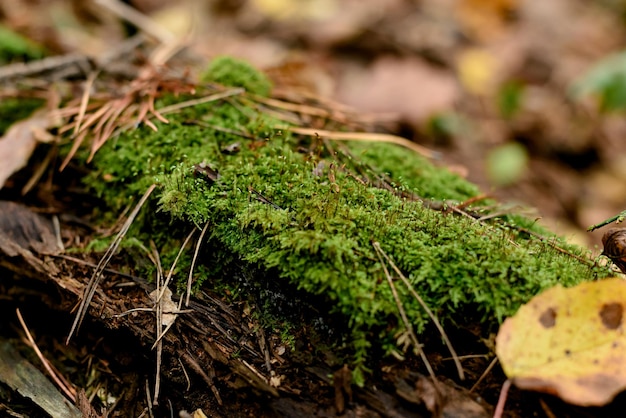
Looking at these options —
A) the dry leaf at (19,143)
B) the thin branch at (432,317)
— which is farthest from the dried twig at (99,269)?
the thin branch at (432,317)

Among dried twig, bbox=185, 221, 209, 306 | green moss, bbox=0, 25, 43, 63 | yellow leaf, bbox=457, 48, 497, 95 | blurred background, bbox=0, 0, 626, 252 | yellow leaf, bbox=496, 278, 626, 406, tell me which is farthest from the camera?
yellow leaf, bbox=457, 48, 497, 95

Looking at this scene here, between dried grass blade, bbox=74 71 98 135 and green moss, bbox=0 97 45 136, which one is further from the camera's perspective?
green moss, bbox=0 97 45 136

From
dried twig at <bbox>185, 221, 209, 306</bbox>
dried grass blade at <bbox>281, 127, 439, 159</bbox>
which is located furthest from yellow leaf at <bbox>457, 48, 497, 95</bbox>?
dried twig at <bbox>185, 221, 209, 306</bbox>

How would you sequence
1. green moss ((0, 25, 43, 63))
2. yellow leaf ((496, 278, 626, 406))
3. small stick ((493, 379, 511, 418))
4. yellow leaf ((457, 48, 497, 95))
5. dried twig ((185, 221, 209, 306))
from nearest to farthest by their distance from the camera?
yellow leaf ((496, 278, 626, 406)) < small stick ((493, 379, 511, 418)) < dried twig ((185, 221, 209, 306)) < green moss ((0, 25, 43, 63)) < yellow leaf ((457, 48, 497, 95))

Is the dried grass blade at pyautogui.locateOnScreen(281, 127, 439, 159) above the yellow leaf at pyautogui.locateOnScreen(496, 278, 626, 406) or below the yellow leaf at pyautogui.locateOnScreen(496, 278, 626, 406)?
above

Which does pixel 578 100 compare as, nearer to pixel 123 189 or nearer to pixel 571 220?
pixel 571 220

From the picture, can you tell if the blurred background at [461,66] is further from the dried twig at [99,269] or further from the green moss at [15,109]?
the dried twig at [99,269]

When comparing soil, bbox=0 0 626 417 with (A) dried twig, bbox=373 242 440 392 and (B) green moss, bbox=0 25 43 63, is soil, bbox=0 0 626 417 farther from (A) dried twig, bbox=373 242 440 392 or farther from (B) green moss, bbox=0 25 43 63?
(B) green moss, bbox=0 25 43 63

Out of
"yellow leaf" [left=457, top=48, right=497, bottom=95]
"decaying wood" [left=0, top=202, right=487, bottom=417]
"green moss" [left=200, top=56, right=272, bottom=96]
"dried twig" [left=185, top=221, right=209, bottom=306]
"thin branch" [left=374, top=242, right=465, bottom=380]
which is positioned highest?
"yellow leaf" [left=457, top=48, right=497, bottom=95]
